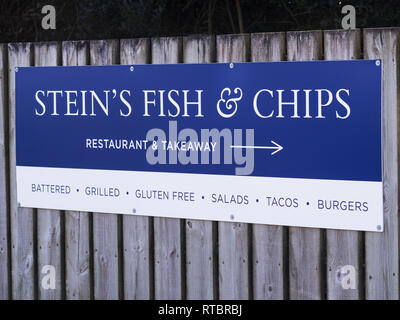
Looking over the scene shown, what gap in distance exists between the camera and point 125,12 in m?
6.61

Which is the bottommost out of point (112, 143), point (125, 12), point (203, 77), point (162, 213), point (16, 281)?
point (16, 281)

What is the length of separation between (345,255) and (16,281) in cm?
177

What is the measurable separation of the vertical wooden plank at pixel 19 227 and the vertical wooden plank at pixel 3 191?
0.03 meters

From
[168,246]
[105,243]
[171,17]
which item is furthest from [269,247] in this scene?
[171,17]

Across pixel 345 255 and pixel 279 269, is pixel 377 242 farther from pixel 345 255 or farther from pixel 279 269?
pixel 279 269

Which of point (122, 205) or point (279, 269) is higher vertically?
point (122, 205)

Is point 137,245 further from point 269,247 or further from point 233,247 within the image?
point 269,247

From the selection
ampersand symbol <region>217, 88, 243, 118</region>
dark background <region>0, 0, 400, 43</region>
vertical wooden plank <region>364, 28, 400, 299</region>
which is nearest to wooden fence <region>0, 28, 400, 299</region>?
vertical wooden plank <region>364, 28, 400, 299</region>

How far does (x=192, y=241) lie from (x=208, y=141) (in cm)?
48

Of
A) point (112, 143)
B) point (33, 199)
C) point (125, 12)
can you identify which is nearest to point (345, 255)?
point (112, 143)

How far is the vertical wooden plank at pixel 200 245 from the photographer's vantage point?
3.87m

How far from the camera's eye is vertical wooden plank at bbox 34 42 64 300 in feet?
14.0

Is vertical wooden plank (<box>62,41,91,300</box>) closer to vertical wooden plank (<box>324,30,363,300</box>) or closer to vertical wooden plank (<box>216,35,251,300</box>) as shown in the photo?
vertical wooden plank (<box>216,35,251,300</box>)

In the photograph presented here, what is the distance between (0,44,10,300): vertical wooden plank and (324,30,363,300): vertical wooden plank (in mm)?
1724
